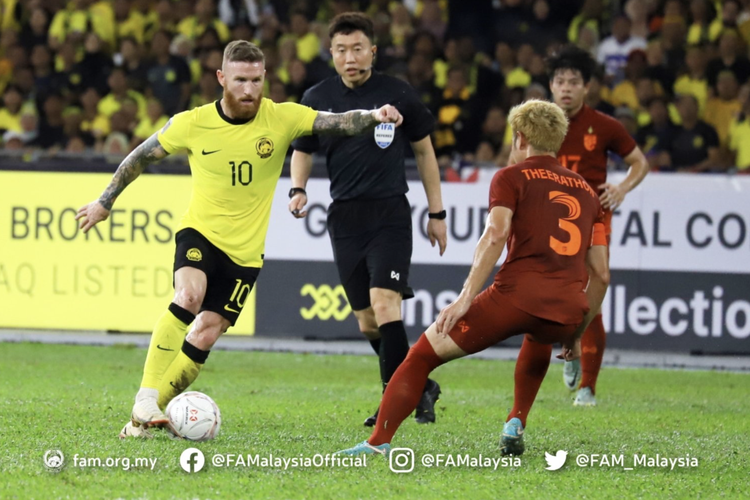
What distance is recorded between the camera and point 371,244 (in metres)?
7.54

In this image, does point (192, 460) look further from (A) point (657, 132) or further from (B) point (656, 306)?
(A) point (657, 132)

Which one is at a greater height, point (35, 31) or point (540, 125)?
point (35, 31)

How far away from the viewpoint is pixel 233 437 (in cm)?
673

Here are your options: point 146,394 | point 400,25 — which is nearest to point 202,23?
point 400,25

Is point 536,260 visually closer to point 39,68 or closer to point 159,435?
point 159,435

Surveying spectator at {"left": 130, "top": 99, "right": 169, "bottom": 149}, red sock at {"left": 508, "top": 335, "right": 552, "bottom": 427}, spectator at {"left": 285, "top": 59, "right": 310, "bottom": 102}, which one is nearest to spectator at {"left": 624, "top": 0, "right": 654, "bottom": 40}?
spectator at {"left": 285, "top": 59, "right": 310, "bottom": 102}

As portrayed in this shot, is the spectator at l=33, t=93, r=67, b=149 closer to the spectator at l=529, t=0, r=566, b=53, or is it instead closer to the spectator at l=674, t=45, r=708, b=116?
the spectator at l=529, t=0, r=566, b=53

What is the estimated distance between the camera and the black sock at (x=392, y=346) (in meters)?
7.46

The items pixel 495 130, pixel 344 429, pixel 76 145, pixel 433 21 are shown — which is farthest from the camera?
pixel 433 21

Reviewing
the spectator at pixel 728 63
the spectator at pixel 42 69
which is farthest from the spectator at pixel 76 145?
the spectator at pixel 728 63

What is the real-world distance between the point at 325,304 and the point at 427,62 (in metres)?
4.02

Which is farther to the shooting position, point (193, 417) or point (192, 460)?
point (193, 417)

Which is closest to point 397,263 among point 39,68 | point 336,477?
point 336,477

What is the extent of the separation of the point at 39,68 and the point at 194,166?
999cm
